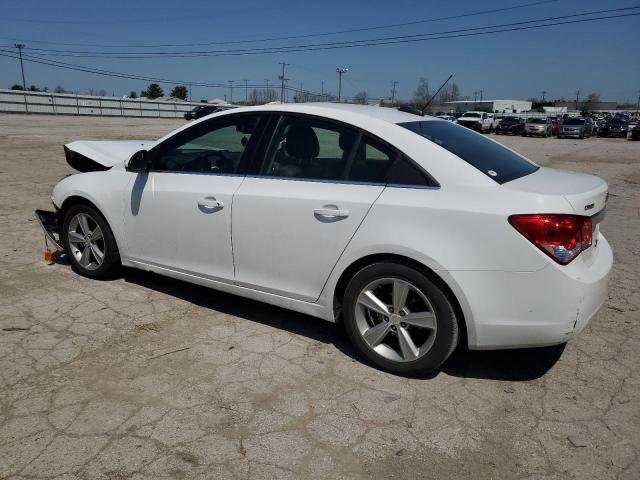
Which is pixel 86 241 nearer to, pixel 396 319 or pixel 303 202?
pixel 303 202

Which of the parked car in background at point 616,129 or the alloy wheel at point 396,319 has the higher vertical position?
the alloy wheel at point 396,319

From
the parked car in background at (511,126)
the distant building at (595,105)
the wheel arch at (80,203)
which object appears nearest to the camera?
the wheel arch at (80,203)

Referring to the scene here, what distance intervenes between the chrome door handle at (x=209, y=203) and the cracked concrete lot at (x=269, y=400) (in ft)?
2.98

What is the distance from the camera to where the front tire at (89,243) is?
177 inches

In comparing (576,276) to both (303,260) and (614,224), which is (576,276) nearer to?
(303,260)

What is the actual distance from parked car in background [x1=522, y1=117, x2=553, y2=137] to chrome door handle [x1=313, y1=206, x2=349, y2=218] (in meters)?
42.5

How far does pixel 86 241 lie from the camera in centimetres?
469

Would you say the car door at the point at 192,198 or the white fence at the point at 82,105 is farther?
the white fence at the point at 82,105

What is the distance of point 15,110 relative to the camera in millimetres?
44375

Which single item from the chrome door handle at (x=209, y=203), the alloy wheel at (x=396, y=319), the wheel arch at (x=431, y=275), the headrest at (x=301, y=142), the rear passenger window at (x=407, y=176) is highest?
the headrest at (x=301, y=142)

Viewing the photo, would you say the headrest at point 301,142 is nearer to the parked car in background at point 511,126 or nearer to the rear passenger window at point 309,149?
the rear passenger window at point 309,149

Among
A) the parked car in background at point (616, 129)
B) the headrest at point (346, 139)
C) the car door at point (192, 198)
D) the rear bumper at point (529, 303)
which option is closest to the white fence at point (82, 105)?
the parked car in background at point (616, 129)

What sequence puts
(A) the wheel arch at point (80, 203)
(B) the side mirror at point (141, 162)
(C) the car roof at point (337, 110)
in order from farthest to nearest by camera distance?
1. (A) the wheel arch at point (80, 203)
2. (B) the side mirror at point (141, 162)
3. (C) the car roof at point (337, 110)

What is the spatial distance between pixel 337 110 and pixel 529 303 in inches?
67.7
